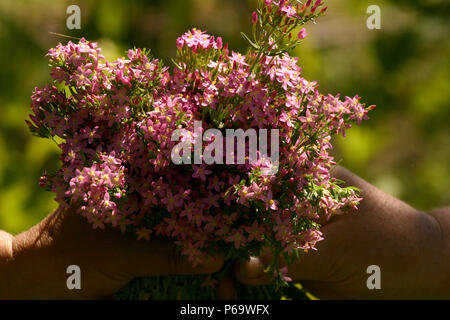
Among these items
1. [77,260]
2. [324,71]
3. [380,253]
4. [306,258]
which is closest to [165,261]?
[77,260]

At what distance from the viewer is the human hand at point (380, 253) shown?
0.99m

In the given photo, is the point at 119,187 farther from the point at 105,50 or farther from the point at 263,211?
the point at 105,50

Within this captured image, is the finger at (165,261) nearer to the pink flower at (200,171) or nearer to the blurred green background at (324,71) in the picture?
the pink flower at (200,171)

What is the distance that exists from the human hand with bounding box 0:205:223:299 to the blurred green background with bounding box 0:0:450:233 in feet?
4.69

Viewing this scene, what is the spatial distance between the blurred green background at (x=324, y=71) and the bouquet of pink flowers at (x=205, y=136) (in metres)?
1.60

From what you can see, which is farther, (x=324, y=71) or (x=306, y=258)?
(x=324, y=71)

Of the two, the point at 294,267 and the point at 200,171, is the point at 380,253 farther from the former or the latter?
the point at 200,171

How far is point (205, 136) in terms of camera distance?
2.35 ft

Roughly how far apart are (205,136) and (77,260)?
0.40 metres

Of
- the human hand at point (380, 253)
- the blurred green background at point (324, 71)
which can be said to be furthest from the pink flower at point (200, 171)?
the blurred green background at point (324, 71)

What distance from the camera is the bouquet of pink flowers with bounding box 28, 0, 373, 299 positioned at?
0.72 meters

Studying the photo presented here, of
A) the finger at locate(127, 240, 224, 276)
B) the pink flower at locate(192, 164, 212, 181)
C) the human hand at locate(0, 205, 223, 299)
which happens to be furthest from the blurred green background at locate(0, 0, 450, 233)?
the pink flower at locate(192, 164, 212, 181)
